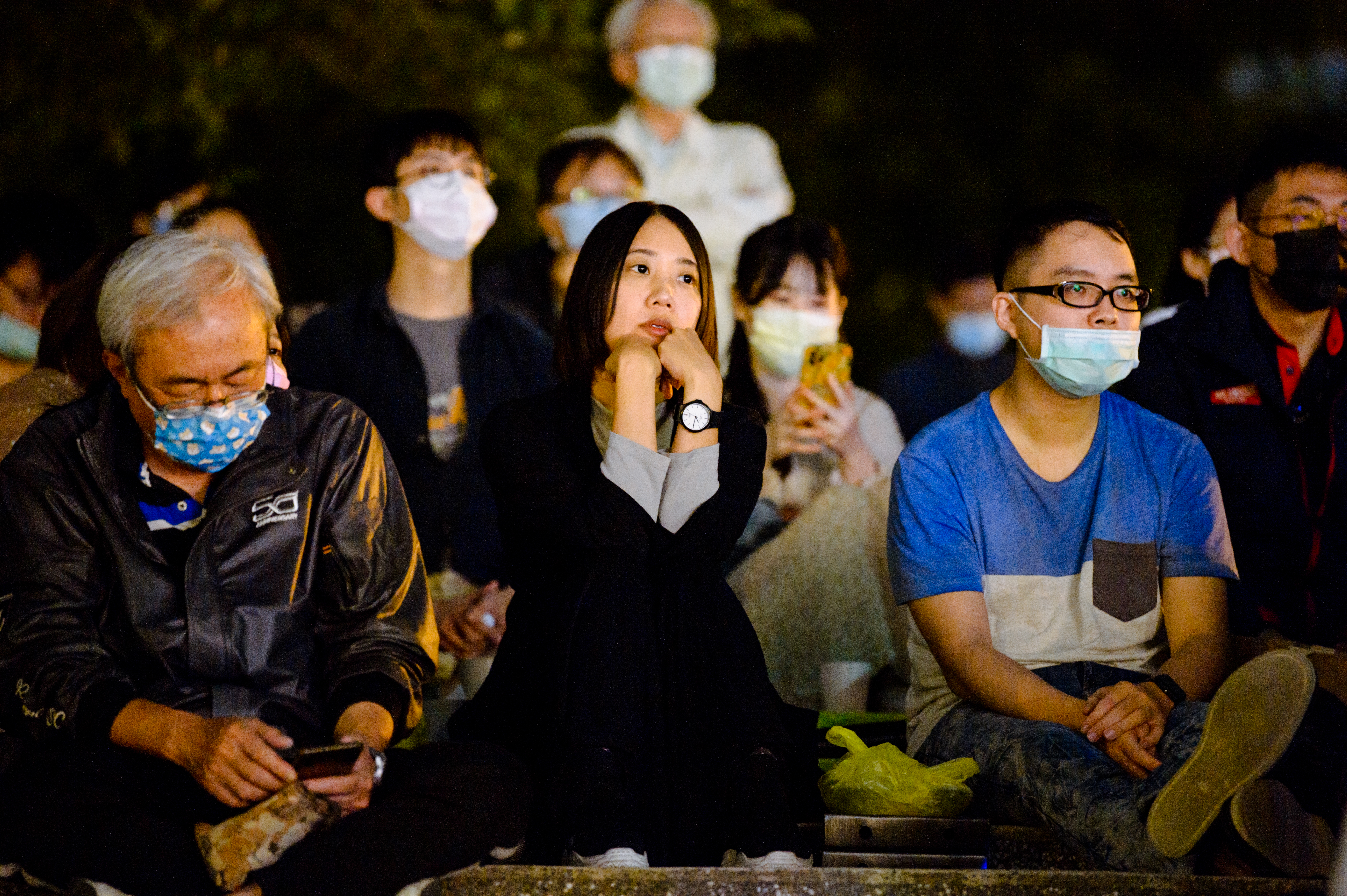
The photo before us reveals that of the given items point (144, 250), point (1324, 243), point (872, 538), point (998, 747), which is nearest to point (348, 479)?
point (144, 250)

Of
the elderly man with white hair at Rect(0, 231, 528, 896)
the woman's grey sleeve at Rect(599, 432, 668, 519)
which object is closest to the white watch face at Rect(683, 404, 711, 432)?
the woman's grey sleeve at Rect(599, 432, 668, 519)

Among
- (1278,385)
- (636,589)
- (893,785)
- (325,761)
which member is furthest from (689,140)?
(325,761)

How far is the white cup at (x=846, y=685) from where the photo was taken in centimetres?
484

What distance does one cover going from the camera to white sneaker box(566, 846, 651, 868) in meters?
3.30

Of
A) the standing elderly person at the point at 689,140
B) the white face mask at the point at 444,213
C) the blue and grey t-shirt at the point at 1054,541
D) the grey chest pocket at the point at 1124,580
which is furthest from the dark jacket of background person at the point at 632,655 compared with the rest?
the standing elderly person at the point at 689,140

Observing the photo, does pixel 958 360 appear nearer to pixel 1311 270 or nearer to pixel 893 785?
pixel 1311 270

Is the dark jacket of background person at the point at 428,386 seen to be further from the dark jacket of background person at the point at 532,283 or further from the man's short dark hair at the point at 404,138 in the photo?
the dark jacket of background person at the point at 532,283

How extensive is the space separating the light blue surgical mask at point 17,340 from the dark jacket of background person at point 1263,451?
3816mm

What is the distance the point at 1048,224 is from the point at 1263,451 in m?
1.07

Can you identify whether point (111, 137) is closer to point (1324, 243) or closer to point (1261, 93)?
point (1324, 243)

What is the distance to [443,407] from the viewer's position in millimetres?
5801

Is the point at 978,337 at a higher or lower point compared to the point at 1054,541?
higher

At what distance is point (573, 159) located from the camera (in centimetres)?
658

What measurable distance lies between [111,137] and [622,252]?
5.29 metres
